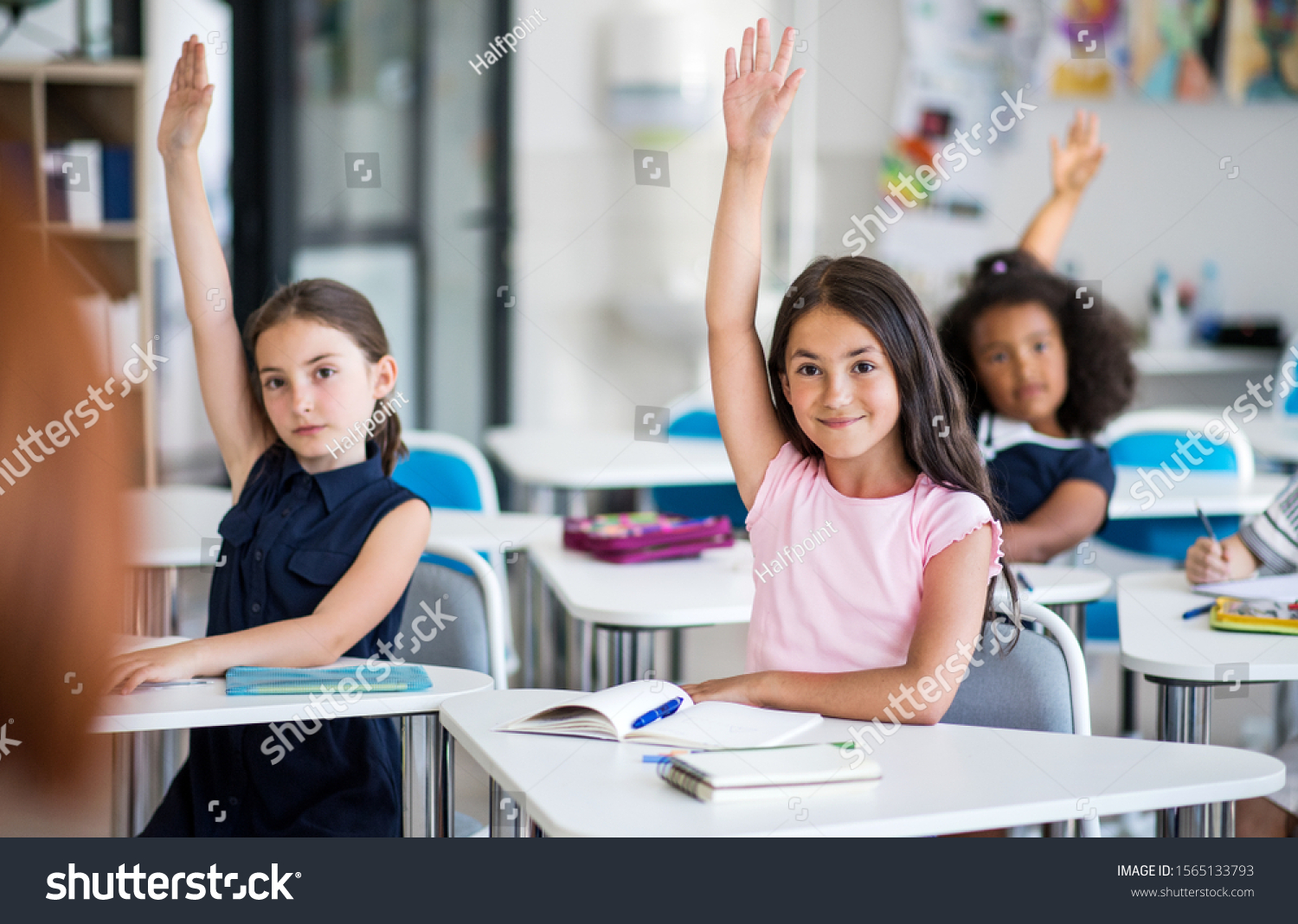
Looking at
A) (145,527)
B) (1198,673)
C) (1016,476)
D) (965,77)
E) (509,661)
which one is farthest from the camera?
(965,77)

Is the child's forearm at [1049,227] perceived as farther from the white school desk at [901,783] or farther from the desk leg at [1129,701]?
the white school desk at [901,783]

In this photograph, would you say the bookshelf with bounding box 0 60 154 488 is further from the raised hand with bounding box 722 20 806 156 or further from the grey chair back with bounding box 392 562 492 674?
the raised hand with bounding box 722 20 806 156

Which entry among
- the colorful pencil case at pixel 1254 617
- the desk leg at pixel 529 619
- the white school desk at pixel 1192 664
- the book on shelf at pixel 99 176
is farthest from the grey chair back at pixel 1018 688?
the book on shelf at pixel 99 176

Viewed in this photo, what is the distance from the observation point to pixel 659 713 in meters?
1.27

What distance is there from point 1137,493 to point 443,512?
4.55ft

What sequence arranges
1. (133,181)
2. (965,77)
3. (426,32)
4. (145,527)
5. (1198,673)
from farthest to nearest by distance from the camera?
(965,77) < (426,32) < (133,181) < (1198,673) < (145,527)

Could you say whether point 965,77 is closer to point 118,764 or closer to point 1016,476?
point 1016,476

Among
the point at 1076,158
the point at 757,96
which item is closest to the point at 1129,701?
the point at 1076,158

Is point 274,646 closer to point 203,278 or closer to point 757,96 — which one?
point 203,278

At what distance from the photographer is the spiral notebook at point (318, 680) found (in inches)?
52.7

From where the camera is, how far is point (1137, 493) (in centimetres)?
256

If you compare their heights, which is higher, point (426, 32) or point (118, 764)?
point (426, 32)
